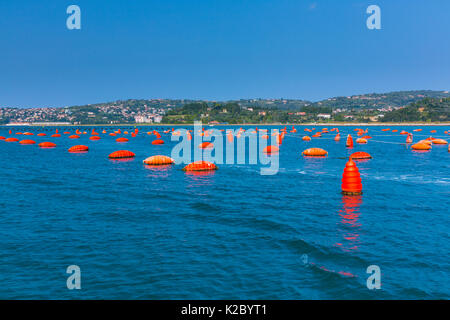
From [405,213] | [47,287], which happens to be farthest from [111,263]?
[405,213]

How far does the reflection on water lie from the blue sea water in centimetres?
8

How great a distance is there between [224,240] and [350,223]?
363 inches

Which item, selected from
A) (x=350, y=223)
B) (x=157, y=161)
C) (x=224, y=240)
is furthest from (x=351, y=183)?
(x=157, y=161)

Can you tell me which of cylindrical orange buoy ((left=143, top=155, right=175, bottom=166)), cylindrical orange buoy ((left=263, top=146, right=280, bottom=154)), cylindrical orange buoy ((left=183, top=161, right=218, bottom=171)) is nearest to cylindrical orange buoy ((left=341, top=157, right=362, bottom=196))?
cylindrical orange buoy ((left=183, top=161, right=218, bottom=171))

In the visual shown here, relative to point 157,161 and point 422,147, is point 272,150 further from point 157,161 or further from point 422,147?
point 422,147

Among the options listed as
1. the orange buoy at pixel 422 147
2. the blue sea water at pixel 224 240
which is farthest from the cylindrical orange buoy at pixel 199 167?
the orange buoy at pixel 422 147

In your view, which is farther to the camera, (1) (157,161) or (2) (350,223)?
(1) (157,161)

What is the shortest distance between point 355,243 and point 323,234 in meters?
2.36

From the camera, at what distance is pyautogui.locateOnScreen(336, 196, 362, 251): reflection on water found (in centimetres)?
2377

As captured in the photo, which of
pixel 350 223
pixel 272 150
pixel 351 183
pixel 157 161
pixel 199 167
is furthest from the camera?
pixel 272 150

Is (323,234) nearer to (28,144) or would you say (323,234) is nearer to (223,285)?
(223,285)

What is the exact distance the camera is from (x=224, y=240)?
24.9 meters

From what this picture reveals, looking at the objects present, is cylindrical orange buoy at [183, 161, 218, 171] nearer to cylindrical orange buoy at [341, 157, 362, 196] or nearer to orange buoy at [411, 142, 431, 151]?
cylindrical orange buoy at [341, 157, 362, 196]

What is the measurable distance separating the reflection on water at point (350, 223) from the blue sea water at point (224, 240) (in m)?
0.08
